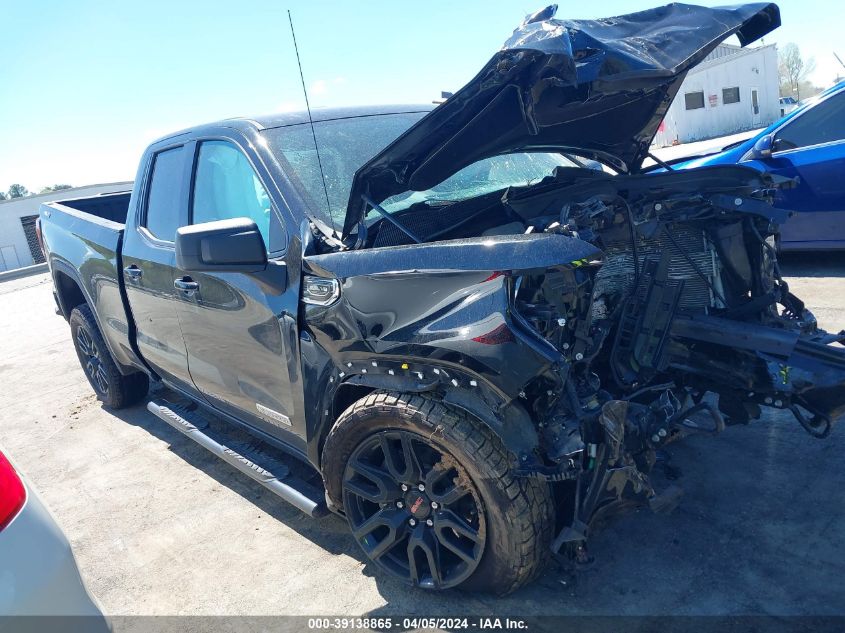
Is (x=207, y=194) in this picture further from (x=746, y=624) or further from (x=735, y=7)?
(x=746, y=624)

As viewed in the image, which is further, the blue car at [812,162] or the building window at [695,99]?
the building window at [695,99]

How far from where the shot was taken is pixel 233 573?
309cm

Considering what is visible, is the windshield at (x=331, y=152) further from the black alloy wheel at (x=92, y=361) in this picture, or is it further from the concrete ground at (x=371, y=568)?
Result: the black alloy wheel at (x=92, y=361)

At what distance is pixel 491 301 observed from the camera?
2.19 meters

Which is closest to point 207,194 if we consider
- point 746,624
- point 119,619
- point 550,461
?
point 119,619

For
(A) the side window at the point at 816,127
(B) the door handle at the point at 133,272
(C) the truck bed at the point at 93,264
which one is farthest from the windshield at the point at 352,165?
(A) the side window at the point at 816,127

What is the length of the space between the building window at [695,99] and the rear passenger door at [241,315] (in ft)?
109

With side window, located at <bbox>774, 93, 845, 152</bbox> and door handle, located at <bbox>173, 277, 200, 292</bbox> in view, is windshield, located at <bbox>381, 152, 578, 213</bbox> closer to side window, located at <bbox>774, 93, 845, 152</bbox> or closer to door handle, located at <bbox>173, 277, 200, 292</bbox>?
door handle, located at <bbox>173, 277, 200, 292</bbox>

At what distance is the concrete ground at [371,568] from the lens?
2.53 meters

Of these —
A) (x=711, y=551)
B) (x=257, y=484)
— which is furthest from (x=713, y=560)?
(x=257, y=484)


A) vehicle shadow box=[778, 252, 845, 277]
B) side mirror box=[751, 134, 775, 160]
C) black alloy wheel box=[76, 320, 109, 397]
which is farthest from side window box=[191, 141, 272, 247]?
vehicle shadow box=[778, 252, 845, 277]

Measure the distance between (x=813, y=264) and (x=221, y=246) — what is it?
633 centimetres

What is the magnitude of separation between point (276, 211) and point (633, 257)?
5.50 ft

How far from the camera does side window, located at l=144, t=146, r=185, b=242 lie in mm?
3762
